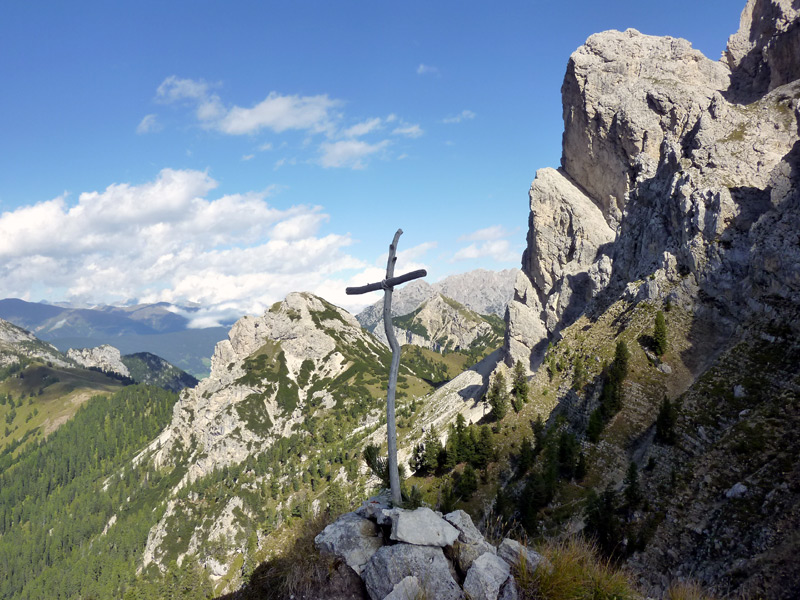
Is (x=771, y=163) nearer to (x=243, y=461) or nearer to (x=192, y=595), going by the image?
(x=192, y=595)

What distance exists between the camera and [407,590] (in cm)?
1063

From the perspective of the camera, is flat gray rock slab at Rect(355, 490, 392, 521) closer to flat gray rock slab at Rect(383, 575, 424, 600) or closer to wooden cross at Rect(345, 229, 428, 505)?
wooden cross at Rect(345, 229, 428, 505)

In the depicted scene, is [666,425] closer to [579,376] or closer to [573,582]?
[579,376]

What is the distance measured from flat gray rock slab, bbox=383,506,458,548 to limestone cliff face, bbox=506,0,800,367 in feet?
171

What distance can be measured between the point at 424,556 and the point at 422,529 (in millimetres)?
767

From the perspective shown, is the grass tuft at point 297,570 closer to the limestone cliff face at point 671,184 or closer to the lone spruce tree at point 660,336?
the lone spruce tree at point 660,336

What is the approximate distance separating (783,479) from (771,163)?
57.1 meters

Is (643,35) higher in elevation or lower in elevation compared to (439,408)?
higher

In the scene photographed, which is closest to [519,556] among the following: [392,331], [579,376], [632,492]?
[392,331]

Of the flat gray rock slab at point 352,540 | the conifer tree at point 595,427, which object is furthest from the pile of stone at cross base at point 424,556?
the conifer tree at point 595,427

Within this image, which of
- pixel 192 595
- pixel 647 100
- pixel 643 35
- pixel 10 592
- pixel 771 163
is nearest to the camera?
pixel 771 163

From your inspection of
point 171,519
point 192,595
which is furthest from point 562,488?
point 171,519

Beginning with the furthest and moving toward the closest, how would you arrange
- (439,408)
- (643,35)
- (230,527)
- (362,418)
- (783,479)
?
(362,418) → (230,527) → (439,408) → (643,35) → (783,479)

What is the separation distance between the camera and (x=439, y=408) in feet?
412
